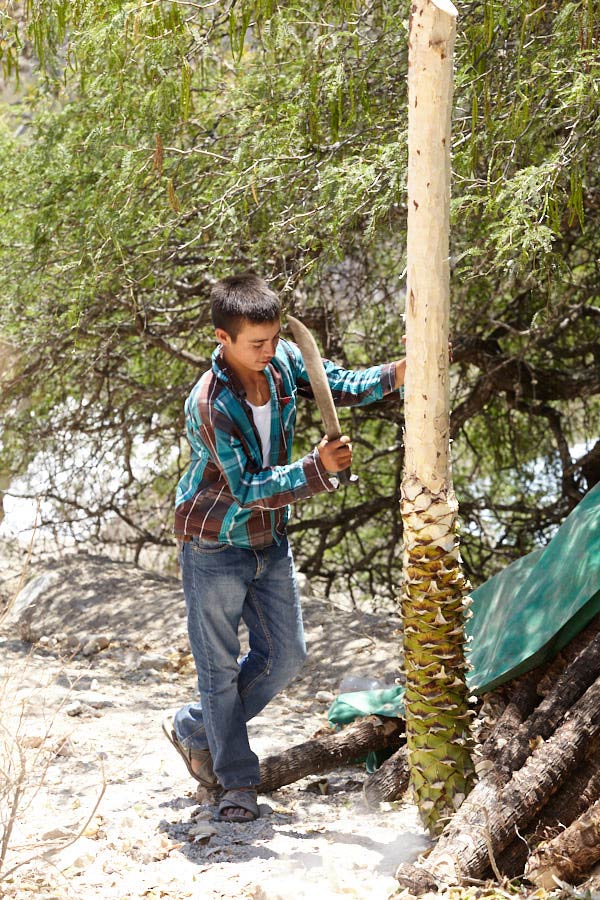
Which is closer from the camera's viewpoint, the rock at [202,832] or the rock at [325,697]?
the rock at [202,832]

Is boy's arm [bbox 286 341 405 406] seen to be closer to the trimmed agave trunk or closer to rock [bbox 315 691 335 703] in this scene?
the trimmed agave trunk

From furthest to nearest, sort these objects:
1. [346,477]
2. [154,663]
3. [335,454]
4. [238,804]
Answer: [154,663], [238,804], [346,477], [335,454]

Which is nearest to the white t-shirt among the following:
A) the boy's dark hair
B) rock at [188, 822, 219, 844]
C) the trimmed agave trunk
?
the boy's dark hair

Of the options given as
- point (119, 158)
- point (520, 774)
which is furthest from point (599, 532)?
point (119, 158)

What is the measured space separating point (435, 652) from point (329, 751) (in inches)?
35.3

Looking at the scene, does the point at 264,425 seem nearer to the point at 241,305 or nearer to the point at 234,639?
the point at 241,305

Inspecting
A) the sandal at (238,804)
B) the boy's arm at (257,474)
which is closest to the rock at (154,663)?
the sandal at (238,804)

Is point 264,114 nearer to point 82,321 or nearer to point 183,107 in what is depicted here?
point 183,107

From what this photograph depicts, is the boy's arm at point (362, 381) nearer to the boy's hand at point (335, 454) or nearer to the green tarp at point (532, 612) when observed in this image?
the boy's hand at point (335, 454)

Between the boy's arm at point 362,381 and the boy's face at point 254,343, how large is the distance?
250 millimetres

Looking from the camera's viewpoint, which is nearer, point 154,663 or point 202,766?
point 202,766

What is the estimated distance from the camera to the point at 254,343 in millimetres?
3164

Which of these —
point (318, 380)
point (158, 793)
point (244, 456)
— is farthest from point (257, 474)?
point (158, 793)

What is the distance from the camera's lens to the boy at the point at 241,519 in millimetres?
3152
